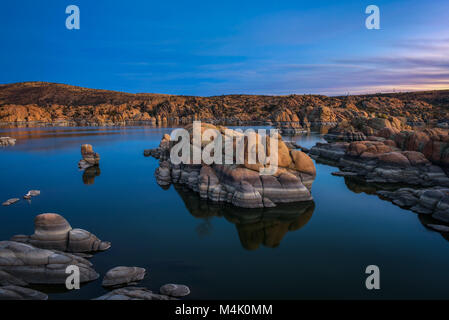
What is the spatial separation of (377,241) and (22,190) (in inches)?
1096

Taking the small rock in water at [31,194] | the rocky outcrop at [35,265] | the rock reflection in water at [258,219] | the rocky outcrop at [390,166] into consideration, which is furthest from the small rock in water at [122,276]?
the rocky outcrop at [390,166]

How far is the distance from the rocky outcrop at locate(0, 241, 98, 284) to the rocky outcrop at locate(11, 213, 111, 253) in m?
1.61

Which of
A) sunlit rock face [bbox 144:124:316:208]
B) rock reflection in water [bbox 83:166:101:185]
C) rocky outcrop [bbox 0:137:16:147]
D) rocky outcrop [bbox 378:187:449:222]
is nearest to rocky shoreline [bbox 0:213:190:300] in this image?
sunlit rock face [bbox 144:124:316:208]

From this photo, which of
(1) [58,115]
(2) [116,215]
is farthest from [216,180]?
(1) [58,115]

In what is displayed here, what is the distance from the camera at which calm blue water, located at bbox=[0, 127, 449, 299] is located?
1088 centimetres

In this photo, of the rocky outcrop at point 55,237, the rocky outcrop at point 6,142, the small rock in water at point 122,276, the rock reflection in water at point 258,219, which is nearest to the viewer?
the small rock in water at point 122,276

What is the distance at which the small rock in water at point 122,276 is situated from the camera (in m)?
10.3

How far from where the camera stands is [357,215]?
63.0 feet

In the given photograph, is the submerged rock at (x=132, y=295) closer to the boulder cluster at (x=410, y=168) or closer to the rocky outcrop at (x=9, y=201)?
the rocky outcrop at (x=9, y=201)

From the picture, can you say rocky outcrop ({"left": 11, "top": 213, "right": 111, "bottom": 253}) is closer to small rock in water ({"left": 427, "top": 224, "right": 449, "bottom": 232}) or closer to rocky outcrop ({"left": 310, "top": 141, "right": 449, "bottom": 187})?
small rock in water ({"left": 427, "top": 224, "right": 449, "bottom": 232})

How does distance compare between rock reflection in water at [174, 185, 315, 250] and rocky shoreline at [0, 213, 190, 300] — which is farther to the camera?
rock reflection in water at [174, 185, 315, 250]

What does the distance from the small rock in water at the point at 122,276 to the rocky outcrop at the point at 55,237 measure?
298cm

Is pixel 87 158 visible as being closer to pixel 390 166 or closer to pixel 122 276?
pixel 122 276
